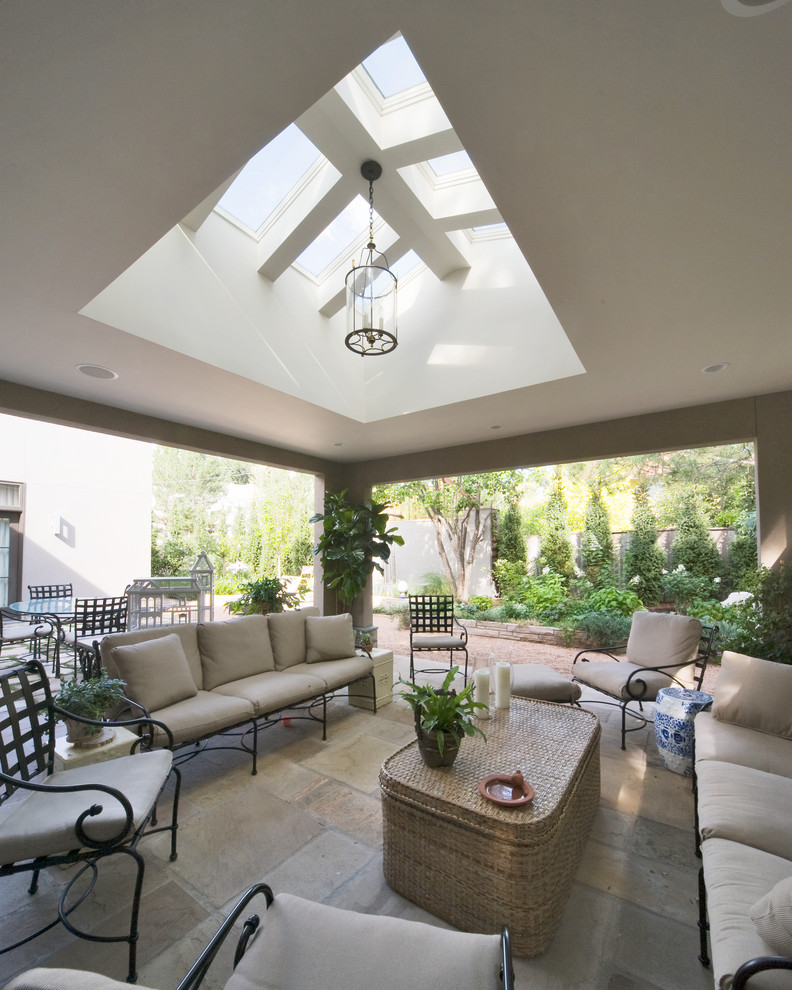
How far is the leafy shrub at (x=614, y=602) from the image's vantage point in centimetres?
706

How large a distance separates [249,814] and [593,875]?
174cm

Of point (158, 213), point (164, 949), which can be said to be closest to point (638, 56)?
point (158, 213)

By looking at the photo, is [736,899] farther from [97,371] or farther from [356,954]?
[97,371]

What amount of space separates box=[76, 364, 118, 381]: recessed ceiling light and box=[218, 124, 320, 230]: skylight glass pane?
1430mm

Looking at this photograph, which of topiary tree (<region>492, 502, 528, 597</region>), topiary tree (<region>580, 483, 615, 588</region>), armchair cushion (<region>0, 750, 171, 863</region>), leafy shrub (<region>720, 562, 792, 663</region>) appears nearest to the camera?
armchair cushion (<region>0, 750, 171, 863</region>)

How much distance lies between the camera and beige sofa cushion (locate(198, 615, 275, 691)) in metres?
3.29

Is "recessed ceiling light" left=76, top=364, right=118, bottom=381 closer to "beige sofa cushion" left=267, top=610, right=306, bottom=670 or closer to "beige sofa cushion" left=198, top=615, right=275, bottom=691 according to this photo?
"beige sofa cushion" left=198, top=615, right=275, bottom=691

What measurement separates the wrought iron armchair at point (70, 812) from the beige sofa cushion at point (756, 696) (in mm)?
2931

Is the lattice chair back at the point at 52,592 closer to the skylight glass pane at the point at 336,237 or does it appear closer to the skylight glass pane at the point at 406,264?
the skylight glass pane at the point at 336,237

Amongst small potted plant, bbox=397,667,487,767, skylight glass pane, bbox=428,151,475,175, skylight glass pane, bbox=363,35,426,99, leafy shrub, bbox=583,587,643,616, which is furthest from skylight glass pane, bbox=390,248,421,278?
leafy shrub, bbox=583,587,643,616

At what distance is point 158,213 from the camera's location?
5.98 feet

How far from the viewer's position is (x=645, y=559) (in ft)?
24.8

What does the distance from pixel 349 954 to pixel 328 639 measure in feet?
9.59

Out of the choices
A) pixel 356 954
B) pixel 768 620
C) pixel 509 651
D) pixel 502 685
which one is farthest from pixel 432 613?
pixel 356 954
